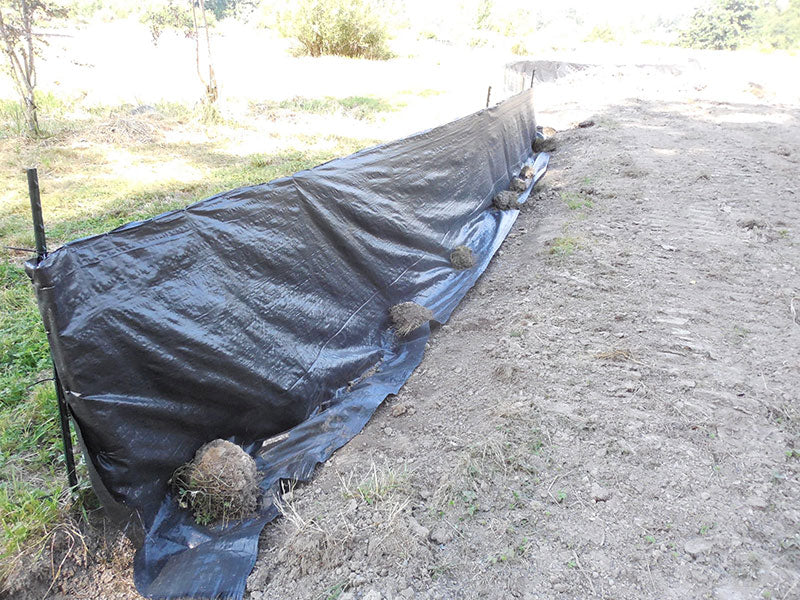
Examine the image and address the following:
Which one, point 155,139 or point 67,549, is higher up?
point 155,139

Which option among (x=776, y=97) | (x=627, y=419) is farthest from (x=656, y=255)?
(x=776, y=97)

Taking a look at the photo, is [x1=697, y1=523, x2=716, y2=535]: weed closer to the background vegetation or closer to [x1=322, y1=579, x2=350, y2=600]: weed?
[x1=322, y1=579, x2=350, y2=600]: weed

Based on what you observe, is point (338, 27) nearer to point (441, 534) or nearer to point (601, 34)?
point (441, 534)

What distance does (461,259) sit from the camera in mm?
4625

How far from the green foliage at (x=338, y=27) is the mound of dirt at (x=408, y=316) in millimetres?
19733

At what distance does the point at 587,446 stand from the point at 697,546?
2.07ft

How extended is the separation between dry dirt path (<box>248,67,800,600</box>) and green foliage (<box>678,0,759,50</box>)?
5895cm

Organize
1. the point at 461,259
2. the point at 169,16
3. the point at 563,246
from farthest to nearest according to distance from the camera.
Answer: the point at 169,16 < the point at 563,246 < the point at 461,259

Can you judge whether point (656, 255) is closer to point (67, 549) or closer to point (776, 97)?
point (67, 549)

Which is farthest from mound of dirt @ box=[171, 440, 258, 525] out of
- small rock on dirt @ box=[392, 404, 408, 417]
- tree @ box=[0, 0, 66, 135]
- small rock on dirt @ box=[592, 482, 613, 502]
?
tree @ box=[0, 0, 66, 135]

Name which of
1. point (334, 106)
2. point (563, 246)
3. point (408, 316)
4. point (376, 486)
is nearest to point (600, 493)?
point (376, 486)

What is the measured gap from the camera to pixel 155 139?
8250mm

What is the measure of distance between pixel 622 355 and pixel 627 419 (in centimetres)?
60

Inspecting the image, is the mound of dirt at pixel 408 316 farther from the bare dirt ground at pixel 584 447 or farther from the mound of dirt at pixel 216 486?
the mound of dirt at pixel 216 486
